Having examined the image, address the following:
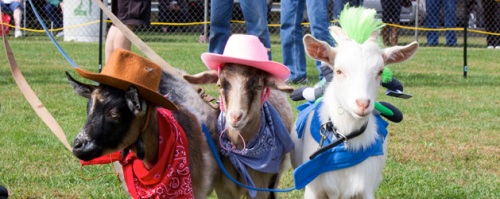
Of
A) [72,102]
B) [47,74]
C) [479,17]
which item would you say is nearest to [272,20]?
[479,17]

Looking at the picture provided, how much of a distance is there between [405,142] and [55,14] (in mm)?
17008

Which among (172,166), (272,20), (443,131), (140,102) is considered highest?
(140,102)

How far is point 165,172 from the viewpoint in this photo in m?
4.53

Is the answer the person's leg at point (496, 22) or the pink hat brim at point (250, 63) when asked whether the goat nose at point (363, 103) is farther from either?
the person's leg at point (496, 22)

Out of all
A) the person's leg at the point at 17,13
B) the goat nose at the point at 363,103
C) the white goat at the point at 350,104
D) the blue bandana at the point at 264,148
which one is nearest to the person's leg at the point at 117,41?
the blue bandana at the point at 264,148

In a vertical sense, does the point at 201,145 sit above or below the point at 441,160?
above

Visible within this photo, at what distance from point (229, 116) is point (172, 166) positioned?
1.34 ft

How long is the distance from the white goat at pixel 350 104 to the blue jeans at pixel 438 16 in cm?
1647

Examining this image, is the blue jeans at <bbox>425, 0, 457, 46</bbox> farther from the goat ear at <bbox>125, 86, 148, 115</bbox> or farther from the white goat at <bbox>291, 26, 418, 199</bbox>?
the goat ear at <bbox>125, 86, 148, 115</bbox>

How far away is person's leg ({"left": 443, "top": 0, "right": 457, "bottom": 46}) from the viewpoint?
2094 centimetres

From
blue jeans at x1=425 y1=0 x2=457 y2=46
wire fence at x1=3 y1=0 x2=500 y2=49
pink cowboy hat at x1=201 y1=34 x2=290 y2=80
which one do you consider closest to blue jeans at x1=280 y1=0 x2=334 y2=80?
pink cowboy hat at x1=201 y1=34 x2=290 y2=80

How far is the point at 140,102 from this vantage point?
4.29 m

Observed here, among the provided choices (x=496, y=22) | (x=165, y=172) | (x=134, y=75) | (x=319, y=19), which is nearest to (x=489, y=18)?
(x=496, y=22)

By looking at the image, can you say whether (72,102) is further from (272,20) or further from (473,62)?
(272,20)
